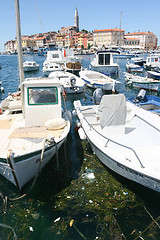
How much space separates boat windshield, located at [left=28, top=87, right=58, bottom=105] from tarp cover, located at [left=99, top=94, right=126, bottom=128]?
1.97 metres

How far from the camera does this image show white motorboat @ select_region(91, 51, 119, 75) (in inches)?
1113

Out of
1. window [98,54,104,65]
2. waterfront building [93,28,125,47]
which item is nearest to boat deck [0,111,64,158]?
window [98,54,104,65]

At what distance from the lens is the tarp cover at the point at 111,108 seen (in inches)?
304

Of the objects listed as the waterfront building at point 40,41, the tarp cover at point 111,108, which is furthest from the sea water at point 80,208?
the waterfront building at point 40,41

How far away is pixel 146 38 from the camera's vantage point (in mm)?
146750

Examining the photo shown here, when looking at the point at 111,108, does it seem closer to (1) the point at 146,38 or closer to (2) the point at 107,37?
(2) the point at 107,37

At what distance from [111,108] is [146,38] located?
158 m

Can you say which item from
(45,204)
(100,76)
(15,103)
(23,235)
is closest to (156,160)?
(45,204)

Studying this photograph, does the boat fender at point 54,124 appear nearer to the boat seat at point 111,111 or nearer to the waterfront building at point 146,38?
the boat seat at point 111,111

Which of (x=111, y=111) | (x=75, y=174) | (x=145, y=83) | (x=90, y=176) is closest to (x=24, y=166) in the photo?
(x=75, y=174)

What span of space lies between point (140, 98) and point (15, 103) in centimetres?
830

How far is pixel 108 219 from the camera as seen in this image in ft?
18.6

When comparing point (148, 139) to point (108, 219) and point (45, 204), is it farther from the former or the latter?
point (45, 204)

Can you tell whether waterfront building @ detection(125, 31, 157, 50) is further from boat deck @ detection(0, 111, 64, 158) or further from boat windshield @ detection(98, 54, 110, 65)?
boat deck @ detection(0, 111, 64, 158)
